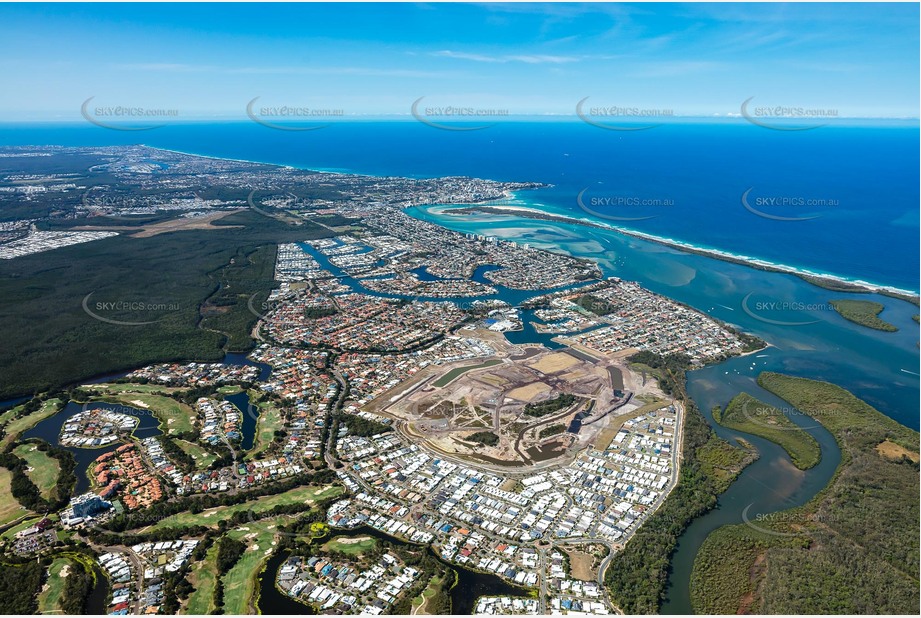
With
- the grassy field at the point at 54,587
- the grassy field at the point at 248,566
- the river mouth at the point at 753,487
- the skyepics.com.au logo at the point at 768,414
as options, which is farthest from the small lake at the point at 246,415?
the skyepics.com.au logo at the point at 768,414

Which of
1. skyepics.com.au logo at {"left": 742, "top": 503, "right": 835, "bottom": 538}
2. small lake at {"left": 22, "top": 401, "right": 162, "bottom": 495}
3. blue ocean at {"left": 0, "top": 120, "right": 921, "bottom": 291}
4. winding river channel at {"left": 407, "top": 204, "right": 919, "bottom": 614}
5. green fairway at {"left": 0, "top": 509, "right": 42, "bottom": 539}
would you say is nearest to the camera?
green fairway at {"left": 0, "top": 509, "right": 42, "bottom": 539}

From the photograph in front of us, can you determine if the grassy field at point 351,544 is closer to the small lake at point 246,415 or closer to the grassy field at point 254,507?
the grassy field at point 254,507

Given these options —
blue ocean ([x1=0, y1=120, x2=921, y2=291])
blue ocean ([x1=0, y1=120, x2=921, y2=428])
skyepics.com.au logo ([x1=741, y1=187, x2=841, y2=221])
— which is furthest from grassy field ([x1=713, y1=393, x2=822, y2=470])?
skyepics.com.au logo ([x1=741, y1=187, x2=841, y2=221])

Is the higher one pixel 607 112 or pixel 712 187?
pixel 607 112

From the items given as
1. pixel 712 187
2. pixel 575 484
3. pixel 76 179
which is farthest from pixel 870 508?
pixel 76 179

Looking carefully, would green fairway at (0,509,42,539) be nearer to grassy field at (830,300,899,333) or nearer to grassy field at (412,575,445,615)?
grassy field at (412,575,445,615)

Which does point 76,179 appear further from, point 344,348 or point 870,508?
point 870,508

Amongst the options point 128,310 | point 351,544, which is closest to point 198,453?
point 351,544

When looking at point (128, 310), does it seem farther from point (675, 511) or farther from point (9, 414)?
point (675, 511)
